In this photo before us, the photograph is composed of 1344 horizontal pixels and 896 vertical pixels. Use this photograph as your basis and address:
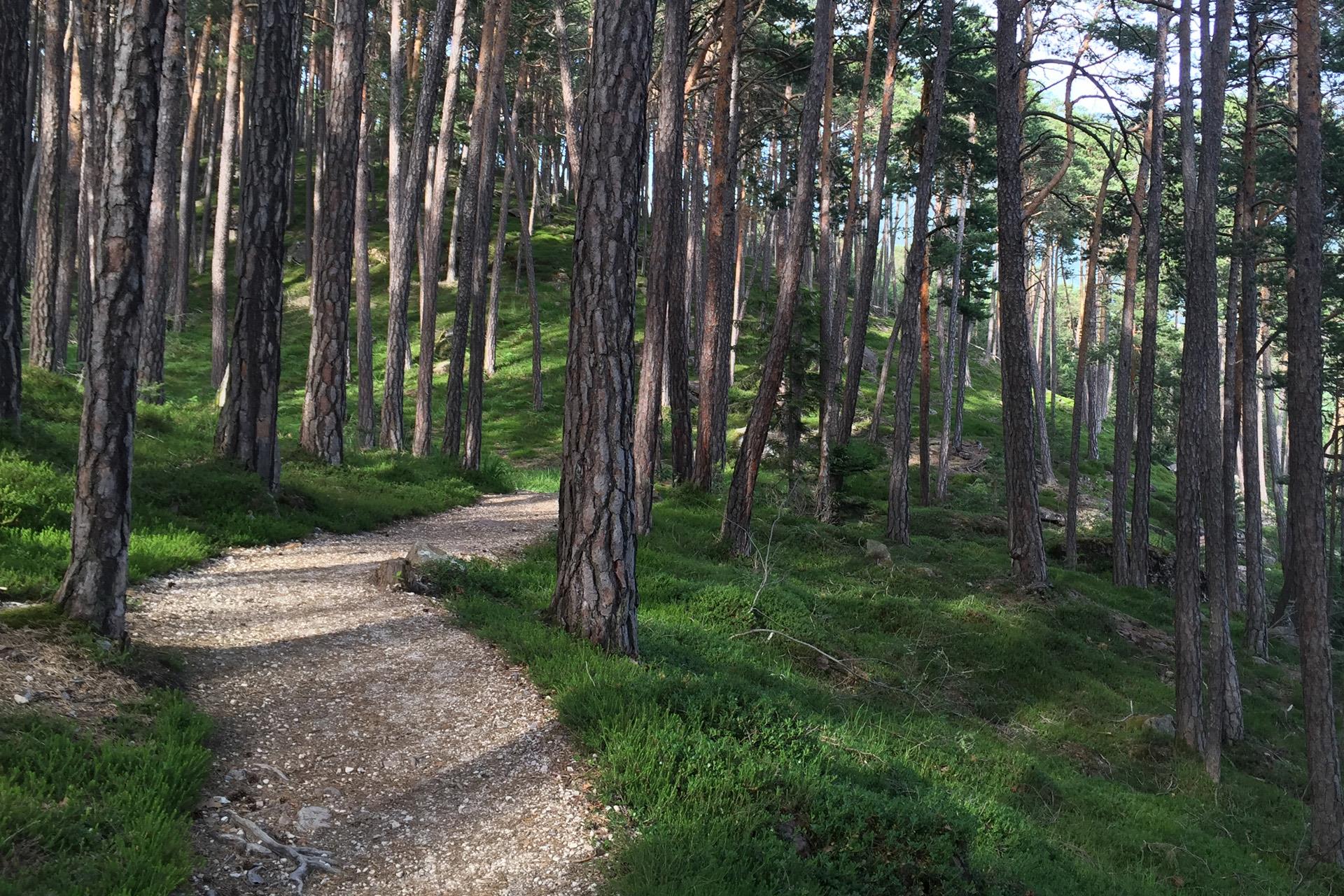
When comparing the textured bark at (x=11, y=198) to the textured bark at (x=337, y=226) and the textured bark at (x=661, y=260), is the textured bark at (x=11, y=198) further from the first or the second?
the textured bark at (x=661, y=260)

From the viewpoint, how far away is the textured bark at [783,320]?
1121 cm

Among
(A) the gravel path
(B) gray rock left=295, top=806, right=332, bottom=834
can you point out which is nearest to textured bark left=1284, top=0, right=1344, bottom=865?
(A) the gravel path

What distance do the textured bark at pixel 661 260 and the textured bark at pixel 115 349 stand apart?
20.7ft

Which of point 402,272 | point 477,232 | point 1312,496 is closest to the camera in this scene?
point 1312,496

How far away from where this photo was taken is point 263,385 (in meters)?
9.87

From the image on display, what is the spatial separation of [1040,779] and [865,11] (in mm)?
20422

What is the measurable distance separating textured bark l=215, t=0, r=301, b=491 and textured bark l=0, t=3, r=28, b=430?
2.04 metres

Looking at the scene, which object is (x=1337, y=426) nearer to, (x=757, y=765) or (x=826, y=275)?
(x=826, y=275)

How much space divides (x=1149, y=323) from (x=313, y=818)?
55.4 ft

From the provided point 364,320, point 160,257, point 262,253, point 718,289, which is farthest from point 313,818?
point 160,257

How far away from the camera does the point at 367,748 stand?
472cm

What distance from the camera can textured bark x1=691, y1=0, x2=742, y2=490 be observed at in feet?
47.5

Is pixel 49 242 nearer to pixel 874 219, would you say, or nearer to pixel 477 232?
pixel 477 232

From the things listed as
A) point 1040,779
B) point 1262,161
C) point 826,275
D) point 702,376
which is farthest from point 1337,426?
point 1040,779
